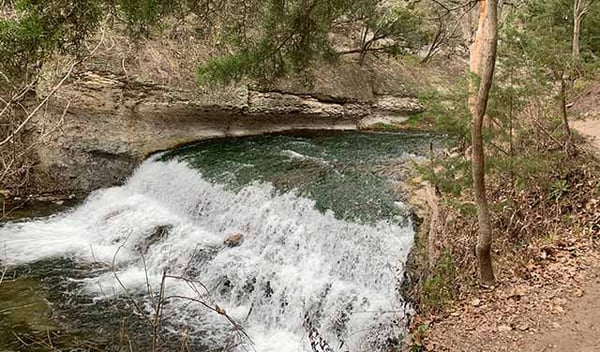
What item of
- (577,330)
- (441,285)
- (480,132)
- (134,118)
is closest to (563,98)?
(480,132)

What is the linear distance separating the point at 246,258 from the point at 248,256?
0.28 ft

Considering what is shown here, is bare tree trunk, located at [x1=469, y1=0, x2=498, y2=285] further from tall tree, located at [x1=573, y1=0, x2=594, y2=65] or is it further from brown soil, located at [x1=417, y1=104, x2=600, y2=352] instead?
tall tree, located at [x1=573, y1=0, x2=594, y2=65]

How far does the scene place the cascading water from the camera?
709cm

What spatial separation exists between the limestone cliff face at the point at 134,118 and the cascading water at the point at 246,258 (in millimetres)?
1480

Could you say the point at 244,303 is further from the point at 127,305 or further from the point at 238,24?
the point at 238,24

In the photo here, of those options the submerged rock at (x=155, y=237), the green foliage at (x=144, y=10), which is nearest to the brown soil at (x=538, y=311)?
the green foliage at (x=144, y=10)

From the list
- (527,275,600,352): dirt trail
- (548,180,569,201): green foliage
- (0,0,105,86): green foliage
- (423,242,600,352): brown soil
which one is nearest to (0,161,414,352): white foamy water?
(423,242,600,352): brown soil

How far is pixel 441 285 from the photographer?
6.43 metres

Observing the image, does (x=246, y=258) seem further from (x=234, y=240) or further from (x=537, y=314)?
(x=537, y=314)

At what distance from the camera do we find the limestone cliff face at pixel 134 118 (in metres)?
13.1

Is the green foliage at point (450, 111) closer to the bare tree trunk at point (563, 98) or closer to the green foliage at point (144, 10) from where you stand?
the bare tree trunk at point (563, 98)

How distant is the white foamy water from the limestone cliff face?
4.71 feet

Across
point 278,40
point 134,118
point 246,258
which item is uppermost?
point 278,40

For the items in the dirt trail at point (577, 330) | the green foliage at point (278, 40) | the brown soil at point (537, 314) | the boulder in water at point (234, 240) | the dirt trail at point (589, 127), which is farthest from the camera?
the boulder in water at point (234, 240)
